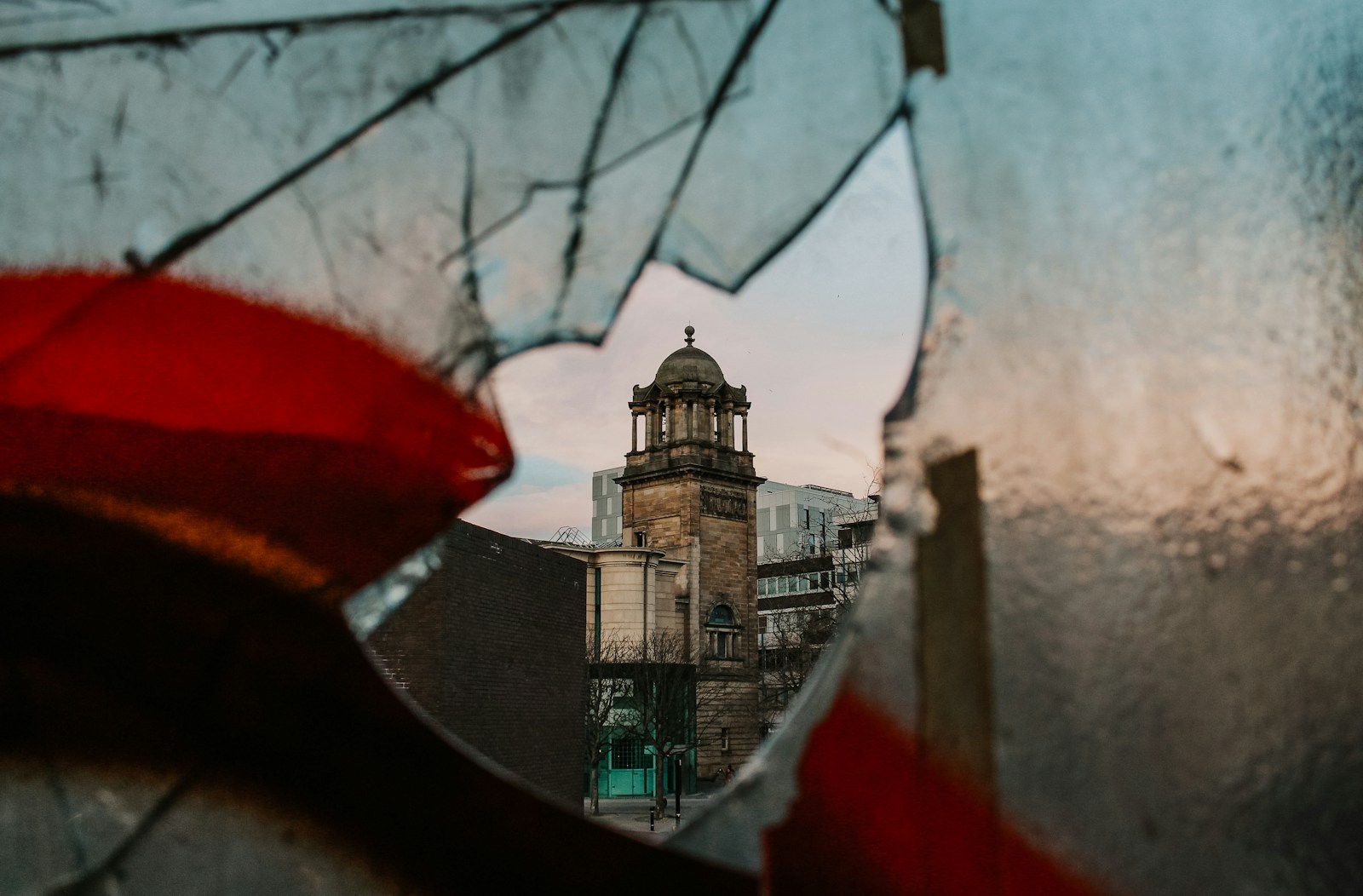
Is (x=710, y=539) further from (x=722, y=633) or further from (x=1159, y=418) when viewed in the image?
(x=1159, y=418)

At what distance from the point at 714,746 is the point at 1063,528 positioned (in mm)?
33953

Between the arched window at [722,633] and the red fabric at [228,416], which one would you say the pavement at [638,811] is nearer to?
the arched window at [722,633]

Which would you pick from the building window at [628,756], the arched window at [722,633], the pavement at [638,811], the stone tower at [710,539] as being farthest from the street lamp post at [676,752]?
the arched window at [722,633]

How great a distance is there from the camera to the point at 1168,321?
1.79 meters

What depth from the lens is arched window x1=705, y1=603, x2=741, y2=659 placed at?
124 feet

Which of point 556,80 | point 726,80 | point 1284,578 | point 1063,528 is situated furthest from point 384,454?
point 1284,578

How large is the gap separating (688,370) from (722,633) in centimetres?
1196

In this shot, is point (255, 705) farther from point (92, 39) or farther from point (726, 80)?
point (726, 80)

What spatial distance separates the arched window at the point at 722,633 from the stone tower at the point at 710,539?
1.2 inches

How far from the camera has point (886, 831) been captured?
5.41ft

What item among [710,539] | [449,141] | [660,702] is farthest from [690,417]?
[449,141]

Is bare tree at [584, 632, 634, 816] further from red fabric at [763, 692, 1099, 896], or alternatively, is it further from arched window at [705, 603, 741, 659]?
red fabric at [763, 692, 1099, 896]

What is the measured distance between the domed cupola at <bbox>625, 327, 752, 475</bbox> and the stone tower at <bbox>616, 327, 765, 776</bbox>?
2.0 inches

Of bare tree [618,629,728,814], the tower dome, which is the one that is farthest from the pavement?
the tower dome
